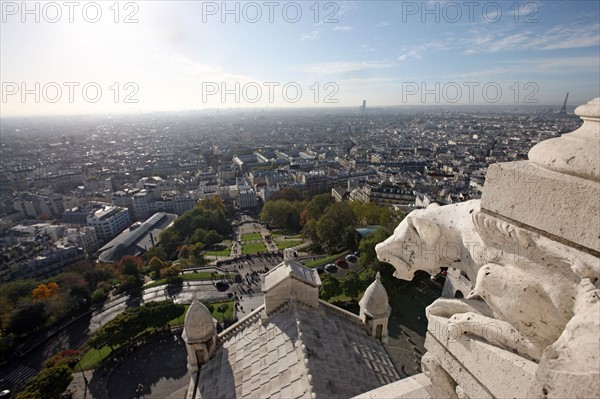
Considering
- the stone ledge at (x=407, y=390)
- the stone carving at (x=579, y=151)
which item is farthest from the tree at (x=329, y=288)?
the stone carving at (x=579, y=151)

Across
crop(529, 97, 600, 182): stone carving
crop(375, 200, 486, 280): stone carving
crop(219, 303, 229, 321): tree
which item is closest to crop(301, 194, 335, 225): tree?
crop(219, 303, 229, 321): tree

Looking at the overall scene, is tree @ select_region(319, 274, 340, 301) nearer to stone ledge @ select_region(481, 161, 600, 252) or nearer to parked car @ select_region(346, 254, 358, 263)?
parked car @ select_region(346, 254, 358, 263)

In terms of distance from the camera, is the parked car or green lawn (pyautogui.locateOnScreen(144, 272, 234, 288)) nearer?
green lawn (pyautogui.locateOnScreen(144, 272, 234, 288))

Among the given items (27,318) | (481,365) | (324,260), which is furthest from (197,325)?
(324,260)

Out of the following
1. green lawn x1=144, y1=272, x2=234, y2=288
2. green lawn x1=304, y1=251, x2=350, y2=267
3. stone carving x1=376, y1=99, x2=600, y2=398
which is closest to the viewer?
stone carving x1=376, y1=99, x2=600, y2=398

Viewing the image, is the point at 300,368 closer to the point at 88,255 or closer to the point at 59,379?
the point at 59,379

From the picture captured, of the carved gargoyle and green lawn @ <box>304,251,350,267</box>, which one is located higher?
the carved gargoyle

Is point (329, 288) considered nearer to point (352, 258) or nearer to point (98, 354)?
point (352, 258)
